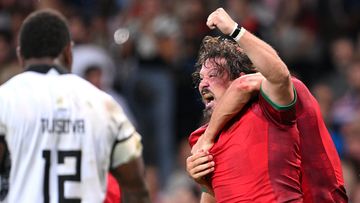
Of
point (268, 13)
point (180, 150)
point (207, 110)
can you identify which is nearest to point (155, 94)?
point (180, 150)

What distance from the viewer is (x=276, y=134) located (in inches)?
204

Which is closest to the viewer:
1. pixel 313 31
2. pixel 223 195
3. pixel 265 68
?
pixel 265 68

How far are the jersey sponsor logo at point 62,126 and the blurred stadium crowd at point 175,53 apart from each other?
4.94m

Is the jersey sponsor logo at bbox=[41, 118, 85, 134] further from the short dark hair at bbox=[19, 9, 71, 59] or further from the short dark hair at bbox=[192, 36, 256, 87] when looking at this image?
the short dark hair at bbox=[192, 36, 256, 87]

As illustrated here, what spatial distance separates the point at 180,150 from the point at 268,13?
1.96m

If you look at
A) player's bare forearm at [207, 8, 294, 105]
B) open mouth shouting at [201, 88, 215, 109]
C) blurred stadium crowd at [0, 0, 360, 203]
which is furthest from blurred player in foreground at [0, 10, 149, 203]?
blurred stadium crowd at [0, 0, 360, 203]

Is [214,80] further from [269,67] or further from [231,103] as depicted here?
[269,67]

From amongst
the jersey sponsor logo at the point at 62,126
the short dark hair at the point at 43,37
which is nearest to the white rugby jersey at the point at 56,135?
the jersey sponsor logo at the point at 62,126

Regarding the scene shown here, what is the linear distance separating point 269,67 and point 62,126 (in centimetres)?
177

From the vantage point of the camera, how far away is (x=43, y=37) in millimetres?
6543

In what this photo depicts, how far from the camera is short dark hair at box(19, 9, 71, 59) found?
654 centimetres

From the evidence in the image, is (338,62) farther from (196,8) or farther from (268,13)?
(196,8)

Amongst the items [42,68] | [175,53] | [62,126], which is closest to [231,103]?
[62,126]

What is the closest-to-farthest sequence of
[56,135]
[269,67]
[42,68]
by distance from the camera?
[269,67], [56,135], [42,68]
